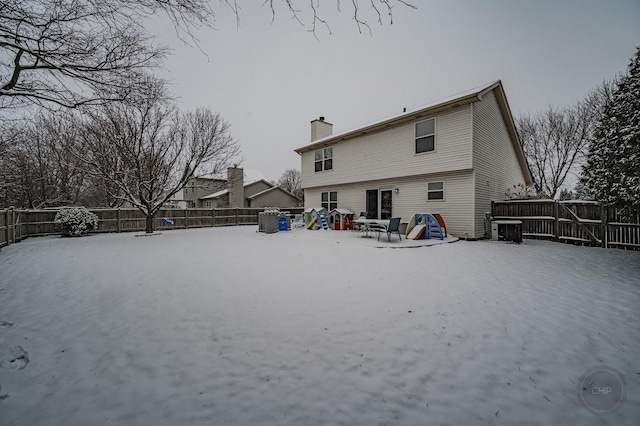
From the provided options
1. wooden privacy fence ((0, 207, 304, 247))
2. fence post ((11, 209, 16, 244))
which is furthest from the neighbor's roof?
fence post ((11, 209, 16, 244))

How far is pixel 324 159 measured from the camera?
1761cm

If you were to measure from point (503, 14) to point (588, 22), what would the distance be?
5459 mm

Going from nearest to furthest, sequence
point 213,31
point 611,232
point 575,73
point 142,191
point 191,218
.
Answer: point 213,31 < point 611,232 < point 142,191 < point 575,73 < point 191,218

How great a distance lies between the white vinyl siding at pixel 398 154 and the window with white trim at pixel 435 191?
66 cm

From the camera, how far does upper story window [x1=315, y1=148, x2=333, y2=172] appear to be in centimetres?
1722

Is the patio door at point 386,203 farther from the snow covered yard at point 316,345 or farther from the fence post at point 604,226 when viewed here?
the snow covered yard at point 316,345

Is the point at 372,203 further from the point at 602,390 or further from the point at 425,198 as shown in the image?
the point at 602,390

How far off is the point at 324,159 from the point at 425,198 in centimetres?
742

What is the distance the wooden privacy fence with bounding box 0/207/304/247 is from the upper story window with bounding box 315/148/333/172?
25.9 ft

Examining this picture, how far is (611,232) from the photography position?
9.21 m

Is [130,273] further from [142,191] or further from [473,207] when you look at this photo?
[473,207]

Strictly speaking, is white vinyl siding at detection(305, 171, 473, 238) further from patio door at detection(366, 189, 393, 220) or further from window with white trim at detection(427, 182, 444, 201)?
patio door at detection(366, 189, 393, 220)

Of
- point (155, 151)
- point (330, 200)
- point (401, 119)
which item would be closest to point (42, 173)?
point (155, 151)

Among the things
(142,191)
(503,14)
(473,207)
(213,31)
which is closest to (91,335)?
(213,31)
